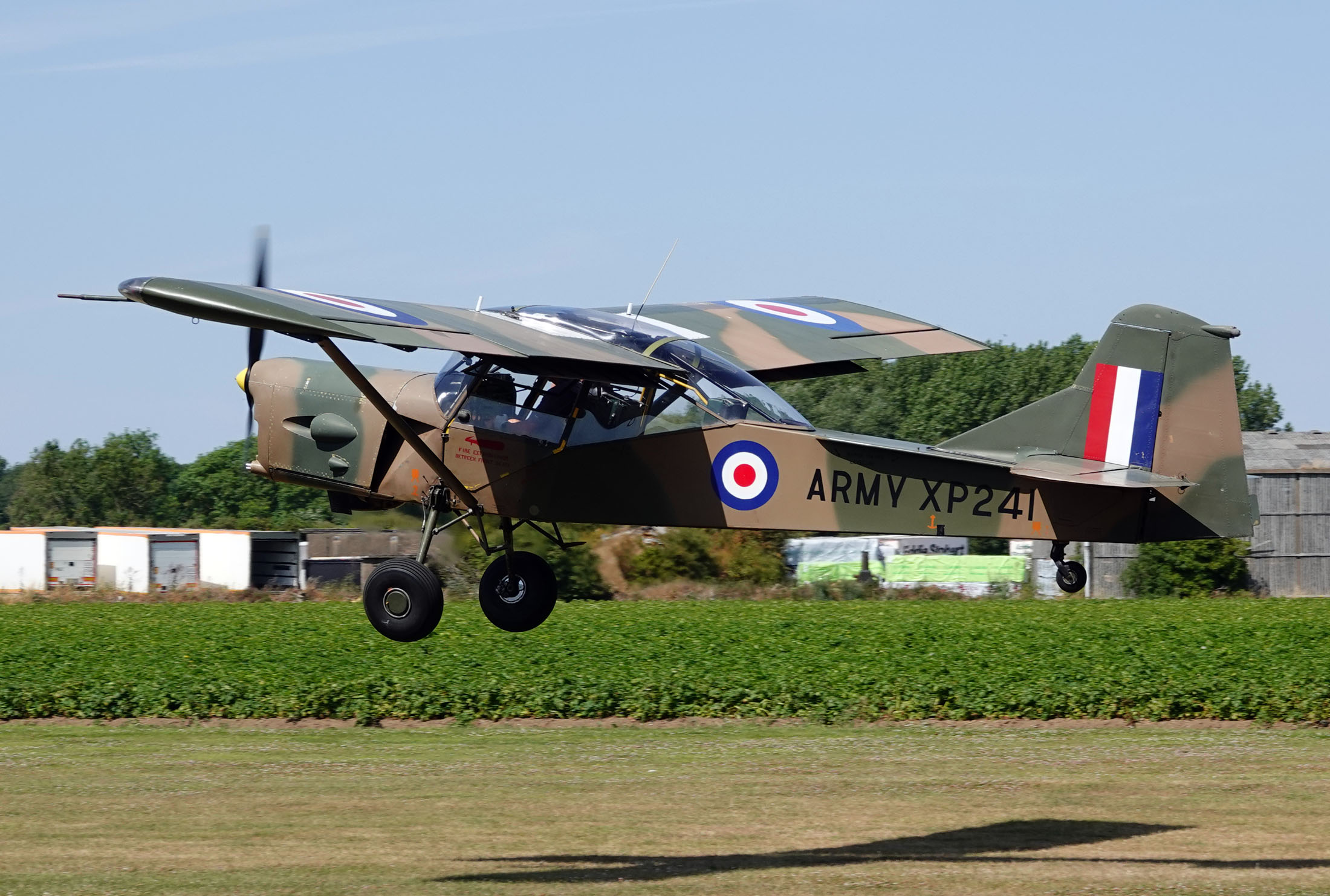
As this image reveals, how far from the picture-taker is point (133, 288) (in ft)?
29.7

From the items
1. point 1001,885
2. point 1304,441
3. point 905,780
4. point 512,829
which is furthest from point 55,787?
point 1304,441

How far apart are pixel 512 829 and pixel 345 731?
22.5ft

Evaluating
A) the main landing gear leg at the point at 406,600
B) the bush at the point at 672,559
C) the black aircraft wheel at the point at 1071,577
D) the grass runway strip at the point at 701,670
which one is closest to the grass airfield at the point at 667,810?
the grass runway strip at the point at 701,670

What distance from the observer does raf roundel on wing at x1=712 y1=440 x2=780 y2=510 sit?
1074 cm

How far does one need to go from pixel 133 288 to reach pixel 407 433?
7.82 ft

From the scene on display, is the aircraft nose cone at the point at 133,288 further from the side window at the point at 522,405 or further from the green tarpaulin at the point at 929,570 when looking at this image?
the green tarpaulin at the point at 929,570

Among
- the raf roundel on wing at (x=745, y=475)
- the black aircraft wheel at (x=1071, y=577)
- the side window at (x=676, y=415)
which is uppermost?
the side window at (x=676, y=415)

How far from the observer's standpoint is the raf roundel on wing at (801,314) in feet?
45.1

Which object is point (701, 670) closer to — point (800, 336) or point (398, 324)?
point (800, 336)

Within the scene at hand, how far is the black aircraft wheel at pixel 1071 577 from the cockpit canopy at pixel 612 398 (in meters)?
2.09

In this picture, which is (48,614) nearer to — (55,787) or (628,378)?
(55,787)

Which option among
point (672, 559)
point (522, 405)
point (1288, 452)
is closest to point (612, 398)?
point (522, 405)

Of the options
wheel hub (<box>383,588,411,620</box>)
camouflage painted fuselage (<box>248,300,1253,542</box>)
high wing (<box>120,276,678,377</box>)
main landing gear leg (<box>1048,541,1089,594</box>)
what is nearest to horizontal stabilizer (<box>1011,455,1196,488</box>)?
camouflage painted fuselage (<box>248,300,1253,542</box>)

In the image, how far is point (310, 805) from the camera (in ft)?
55.1
